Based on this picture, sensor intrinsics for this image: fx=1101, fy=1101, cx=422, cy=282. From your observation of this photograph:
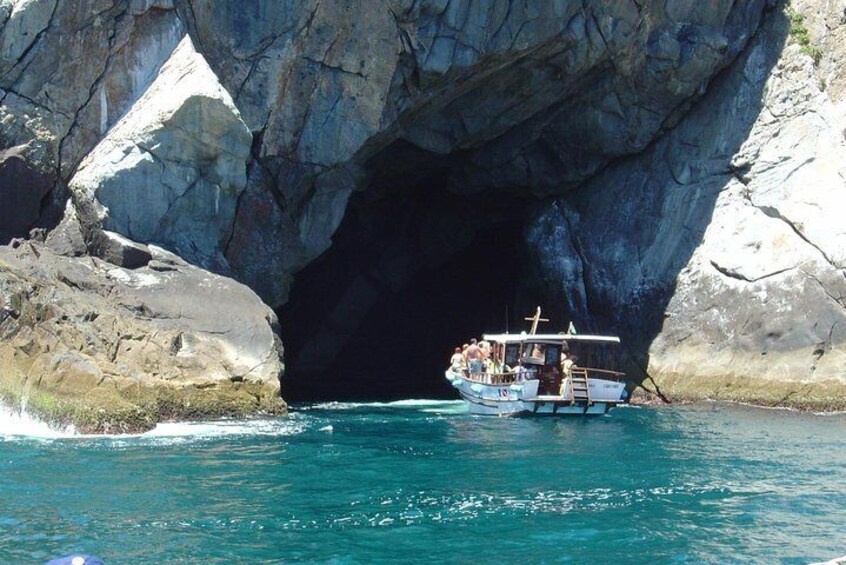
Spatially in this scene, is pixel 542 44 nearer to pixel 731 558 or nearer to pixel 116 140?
pixel 116 140

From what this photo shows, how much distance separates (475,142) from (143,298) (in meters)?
14.9

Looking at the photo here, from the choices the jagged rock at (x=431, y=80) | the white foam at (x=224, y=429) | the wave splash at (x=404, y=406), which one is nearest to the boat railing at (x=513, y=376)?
the wave splash at (x=404, y=406)

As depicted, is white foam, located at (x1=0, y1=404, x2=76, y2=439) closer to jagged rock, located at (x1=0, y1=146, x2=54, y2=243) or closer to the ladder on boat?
jagged rock, located at (x1=0, y1=146, x2=54, y2=243)

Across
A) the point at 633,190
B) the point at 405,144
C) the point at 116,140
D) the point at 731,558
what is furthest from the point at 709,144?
the point at 731,558

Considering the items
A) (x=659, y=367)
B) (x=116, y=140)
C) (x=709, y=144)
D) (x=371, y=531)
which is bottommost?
(x=371, y=531)

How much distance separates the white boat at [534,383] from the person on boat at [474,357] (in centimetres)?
25

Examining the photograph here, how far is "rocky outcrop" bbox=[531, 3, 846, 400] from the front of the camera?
112 feet

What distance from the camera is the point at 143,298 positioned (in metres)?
28.5

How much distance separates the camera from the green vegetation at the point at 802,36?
37.9m

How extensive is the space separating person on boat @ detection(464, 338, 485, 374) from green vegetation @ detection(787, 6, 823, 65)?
50.6 feet

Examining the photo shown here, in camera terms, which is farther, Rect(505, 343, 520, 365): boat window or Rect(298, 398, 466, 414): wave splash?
Rect(505, 343, 520, 365): boat window

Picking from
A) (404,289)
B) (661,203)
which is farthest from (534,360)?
(404,289)

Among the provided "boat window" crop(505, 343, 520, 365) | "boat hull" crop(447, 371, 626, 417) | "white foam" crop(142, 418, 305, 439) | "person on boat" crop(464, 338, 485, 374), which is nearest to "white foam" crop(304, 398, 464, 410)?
"person on boat" crop(464, 338, 485, 374)

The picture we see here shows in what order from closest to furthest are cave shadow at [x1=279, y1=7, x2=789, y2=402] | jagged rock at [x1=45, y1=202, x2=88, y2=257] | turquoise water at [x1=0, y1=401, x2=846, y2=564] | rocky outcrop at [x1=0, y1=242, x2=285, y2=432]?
turquoise water at [x1=0, y1=401, x2=846, y2=564], rocky outcrop at [x1=0, y1=242, x2=285, y2=432], jagged rock at [x1=45, y1=202, x2=88, y2=257], cave shadow at [x1=279, y1=7, x2=789, y2=402]
